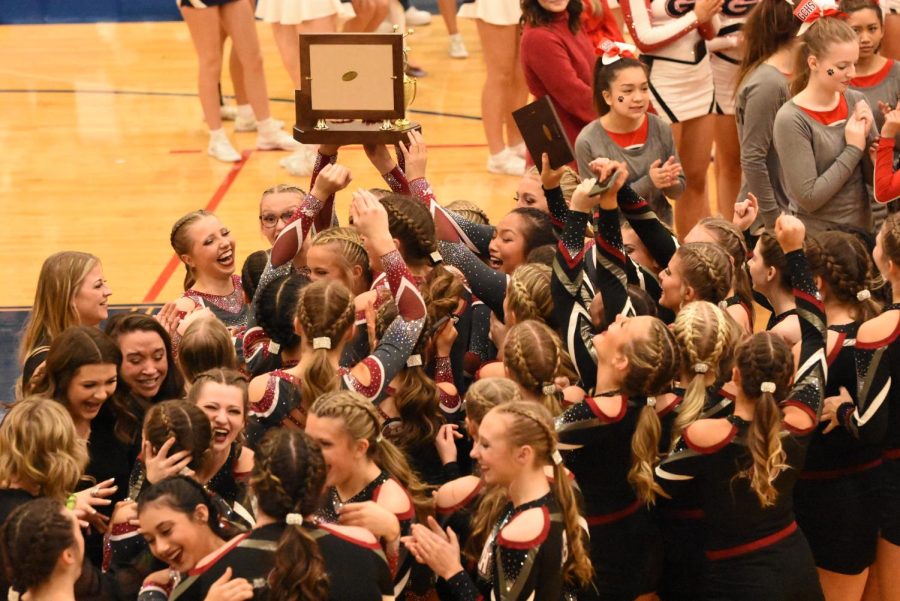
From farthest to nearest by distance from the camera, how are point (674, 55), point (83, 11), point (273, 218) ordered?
point (83, 11) → point (674, 55) → point (273, 218)

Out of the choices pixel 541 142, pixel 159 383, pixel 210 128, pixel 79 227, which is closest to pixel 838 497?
pixel 541 142

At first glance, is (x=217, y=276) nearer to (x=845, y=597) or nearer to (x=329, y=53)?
(x=329, y=53)

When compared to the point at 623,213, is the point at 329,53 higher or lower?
higher

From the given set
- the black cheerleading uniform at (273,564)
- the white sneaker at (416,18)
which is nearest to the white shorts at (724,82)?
the black cheerleading uniform at (273,564)

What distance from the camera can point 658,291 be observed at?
454 cm

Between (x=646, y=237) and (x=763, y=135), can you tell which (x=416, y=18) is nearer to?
(x=763, y=135)

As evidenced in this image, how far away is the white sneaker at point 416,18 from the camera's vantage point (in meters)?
12.0

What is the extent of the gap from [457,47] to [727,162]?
190 inches

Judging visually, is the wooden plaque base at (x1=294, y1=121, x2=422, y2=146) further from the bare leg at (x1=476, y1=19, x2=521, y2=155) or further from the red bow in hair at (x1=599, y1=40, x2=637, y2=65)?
the bare leg at (x1=476, y1=19, x2=521, y2=155)

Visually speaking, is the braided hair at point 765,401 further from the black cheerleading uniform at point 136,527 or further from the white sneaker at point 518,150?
the white sneaker at point 518,150

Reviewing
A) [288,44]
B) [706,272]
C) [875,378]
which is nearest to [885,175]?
[706,272]

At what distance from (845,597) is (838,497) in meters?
0.33

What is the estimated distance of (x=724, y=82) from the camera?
6.68 meters

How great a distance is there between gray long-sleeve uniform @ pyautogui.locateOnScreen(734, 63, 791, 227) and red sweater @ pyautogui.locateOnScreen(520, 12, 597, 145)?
99 cm
